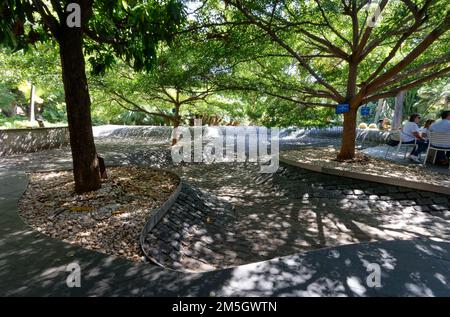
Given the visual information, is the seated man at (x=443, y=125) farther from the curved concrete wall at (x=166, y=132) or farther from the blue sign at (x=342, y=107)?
the curved concrete wall at (x=166, y=132)

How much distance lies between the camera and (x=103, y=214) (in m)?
4.53

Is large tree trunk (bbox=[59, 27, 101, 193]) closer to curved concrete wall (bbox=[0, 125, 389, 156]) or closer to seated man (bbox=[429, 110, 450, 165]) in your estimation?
curved concrete wall (bbox=[0, 125, 389, 156])

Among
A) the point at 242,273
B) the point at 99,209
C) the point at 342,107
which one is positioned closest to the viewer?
the point at 242,273

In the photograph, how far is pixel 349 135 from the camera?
8211mm

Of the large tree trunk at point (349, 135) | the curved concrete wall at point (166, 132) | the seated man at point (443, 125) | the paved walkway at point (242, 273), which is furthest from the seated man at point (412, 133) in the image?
the curved concrete wall at point (166, 132)

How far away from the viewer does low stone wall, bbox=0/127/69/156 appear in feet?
32.3

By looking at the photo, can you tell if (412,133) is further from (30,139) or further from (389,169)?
(30,139)

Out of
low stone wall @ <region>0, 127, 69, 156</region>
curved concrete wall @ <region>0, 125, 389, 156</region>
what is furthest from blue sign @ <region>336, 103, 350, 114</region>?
low stone wall @ <region>0, 127, 69, 156</region>

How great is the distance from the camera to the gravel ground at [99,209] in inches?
148

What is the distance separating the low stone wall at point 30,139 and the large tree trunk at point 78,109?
21.8 feet

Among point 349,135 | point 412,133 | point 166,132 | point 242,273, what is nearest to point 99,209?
point 242,273

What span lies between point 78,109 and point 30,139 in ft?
25.8

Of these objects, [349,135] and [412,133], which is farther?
[349,135]

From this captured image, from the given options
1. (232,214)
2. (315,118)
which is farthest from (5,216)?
(315,118)
